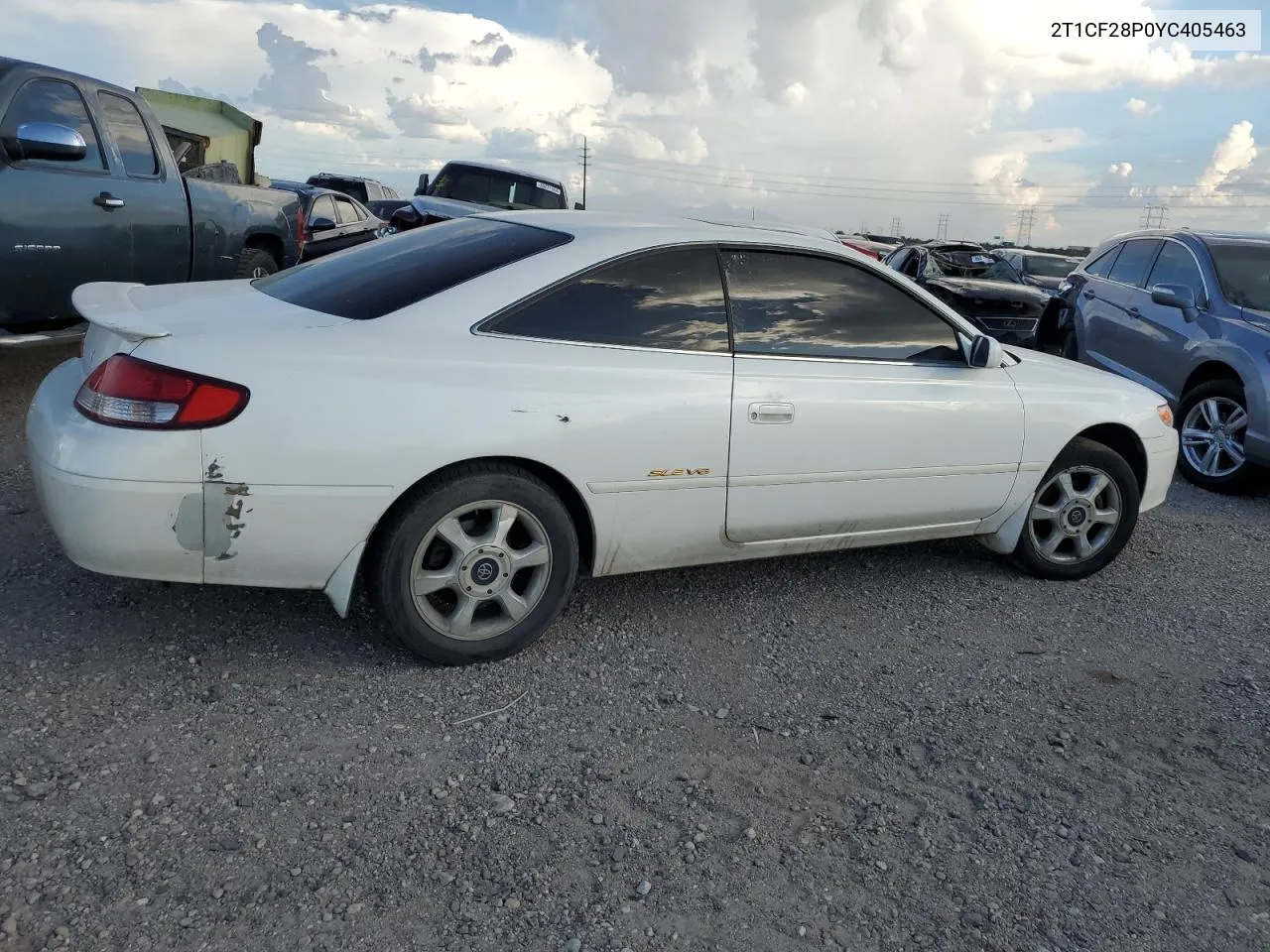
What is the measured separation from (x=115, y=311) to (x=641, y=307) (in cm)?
174

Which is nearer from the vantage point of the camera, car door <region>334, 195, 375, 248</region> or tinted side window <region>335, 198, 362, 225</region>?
car door <region>334, 195, 375, 248</region>

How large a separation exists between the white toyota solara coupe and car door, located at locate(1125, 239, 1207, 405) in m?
3.19

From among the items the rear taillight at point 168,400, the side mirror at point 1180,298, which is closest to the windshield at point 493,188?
the side mirror at point 1180,298

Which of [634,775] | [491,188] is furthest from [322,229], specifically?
[634,775]

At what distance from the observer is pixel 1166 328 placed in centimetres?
736

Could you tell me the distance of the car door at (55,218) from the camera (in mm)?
5746

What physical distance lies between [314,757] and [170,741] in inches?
16.3

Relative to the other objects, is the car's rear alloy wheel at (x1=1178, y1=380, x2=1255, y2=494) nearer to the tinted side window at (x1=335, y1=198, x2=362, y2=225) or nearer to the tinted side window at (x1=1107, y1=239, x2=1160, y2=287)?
the tinted side window at (x1=1107, y1=239, x2=1160, y2=287)

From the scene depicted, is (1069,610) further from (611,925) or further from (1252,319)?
(1252,319)

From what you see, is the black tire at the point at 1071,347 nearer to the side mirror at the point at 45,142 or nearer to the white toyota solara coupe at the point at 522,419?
the white toyota solara coupe at the point at 522,419

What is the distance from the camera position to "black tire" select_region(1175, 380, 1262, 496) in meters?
6.62

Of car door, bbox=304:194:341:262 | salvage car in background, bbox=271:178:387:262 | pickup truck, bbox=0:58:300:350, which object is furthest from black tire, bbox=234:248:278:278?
car door, bbox=304:194:341:262

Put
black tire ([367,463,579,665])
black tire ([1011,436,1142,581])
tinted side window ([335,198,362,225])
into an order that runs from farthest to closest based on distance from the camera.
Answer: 1. tinted side window ([335,198,362,225])
2. black tire ([1011,436,1142,581])
3. black tire ([367,463,579,665])

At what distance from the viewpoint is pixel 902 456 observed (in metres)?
4.03
